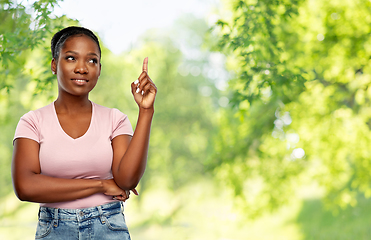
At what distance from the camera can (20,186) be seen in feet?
3.81

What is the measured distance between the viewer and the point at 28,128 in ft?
3.87

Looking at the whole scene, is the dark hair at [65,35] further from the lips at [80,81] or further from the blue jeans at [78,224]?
the blue jeans at [78,224]

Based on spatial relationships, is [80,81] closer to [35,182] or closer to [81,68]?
[81,68]

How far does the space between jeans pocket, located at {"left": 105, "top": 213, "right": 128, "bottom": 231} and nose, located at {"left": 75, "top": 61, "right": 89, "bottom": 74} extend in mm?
506

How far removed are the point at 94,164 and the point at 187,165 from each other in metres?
11.4

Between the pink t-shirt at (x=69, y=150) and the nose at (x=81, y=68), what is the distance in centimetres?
17

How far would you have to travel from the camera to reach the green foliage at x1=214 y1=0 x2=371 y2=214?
5.02 metres

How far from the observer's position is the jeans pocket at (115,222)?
3.96 ft

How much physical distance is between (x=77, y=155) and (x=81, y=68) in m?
0.30

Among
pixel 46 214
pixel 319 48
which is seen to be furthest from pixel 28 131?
pixel 319 48

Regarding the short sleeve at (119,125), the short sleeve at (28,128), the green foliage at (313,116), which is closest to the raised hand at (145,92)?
the short sleeve at (119,125)

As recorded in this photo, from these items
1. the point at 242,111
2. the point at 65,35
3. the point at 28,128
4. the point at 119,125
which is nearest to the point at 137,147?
the point at 119,125

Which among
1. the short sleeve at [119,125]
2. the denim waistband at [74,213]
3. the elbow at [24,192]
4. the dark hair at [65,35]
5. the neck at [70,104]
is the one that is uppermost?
the dark hair at [65,35]

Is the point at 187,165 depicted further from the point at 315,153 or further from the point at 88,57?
the point at 88,57
